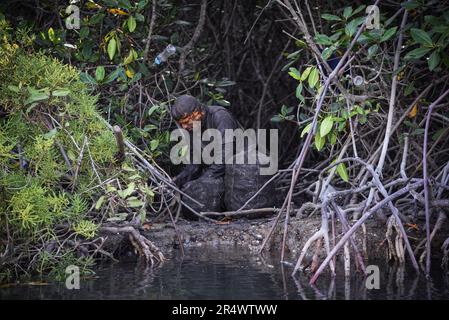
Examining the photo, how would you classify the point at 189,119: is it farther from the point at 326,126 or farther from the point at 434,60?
the point at 434,60

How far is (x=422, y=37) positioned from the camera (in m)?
5.62

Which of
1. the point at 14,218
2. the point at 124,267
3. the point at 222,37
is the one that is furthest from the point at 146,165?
the point at 222,37

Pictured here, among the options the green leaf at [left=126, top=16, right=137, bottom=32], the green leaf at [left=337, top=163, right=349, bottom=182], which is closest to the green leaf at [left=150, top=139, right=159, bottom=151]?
the green leaf at [left=126, top=16, right=137, bottom=32]

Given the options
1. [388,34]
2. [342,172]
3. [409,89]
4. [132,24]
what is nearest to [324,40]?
[388,34]

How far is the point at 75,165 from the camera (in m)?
5.66

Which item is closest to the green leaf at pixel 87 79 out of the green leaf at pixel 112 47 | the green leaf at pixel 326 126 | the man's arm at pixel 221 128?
the green leaf at pixel 112 47

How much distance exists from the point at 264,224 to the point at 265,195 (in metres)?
0.42

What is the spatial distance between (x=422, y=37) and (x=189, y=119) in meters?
2.25

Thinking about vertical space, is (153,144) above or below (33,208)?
above

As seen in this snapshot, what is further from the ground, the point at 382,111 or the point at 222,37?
the point at 222,37

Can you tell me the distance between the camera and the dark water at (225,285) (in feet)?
15.9

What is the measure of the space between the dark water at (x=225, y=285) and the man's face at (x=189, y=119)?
1.47 meters

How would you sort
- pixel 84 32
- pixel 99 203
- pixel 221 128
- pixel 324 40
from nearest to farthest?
pixel 99 203, pixel 324 40, pixel 84 32, pixel 221 128
